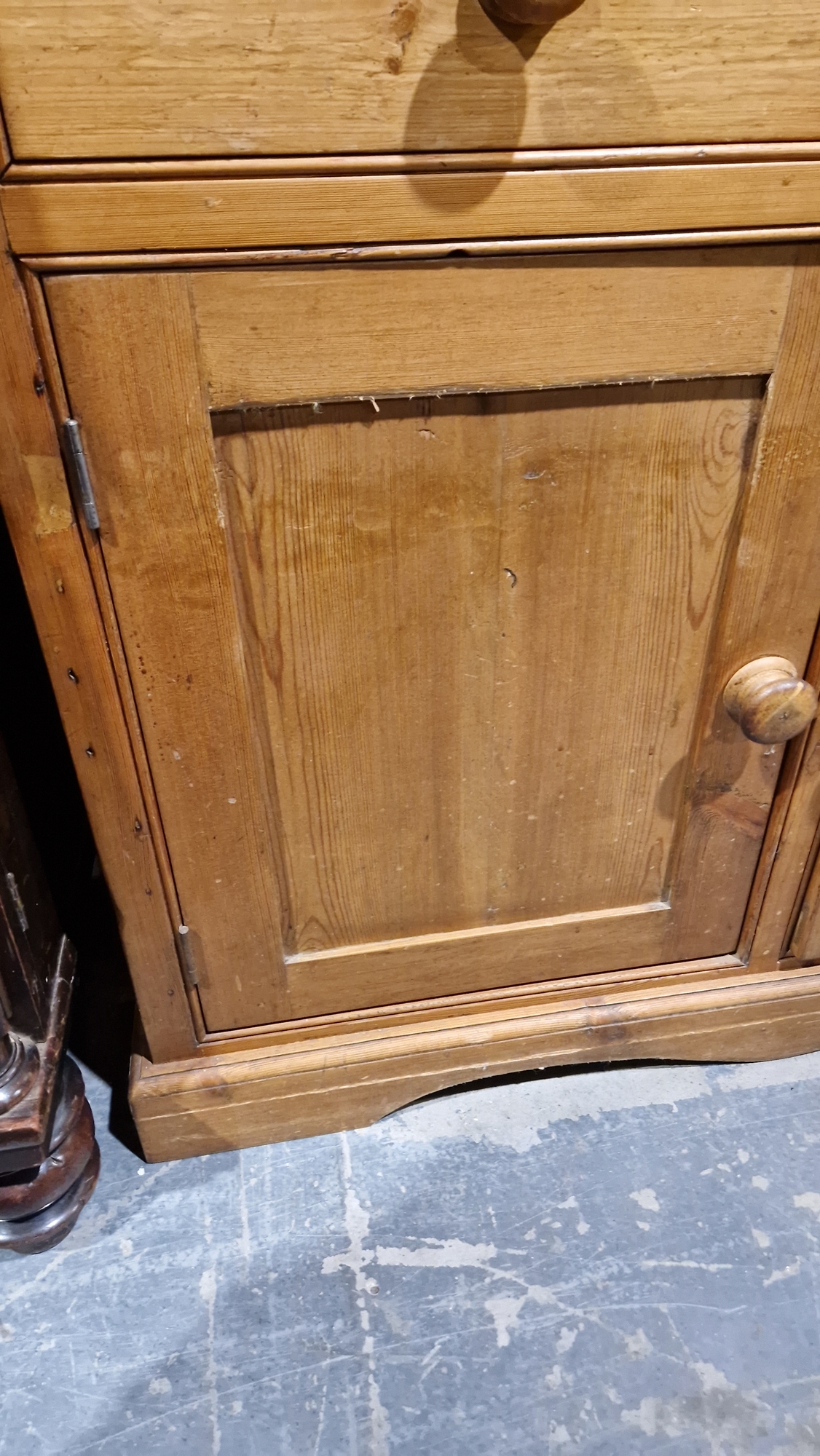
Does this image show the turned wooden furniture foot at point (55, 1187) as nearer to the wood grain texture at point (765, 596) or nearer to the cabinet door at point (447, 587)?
the cabinet door at point (447, 587)

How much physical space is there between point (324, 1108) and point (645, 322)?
0.80 metres

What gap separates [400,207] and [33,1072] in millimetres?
759

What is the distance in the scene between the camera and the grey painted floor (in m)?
0.79

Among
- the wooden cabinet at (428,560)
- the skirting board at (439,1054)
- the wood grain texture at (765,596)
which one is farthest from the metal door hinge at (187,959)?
the wood grain texture at (765,596)

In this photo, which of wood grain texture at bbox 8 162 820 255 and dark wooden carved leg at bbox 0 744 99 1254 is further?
dark wooden carved leg at bbox 0 744 99 1254

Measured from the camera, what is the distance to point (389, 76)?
0.57 m

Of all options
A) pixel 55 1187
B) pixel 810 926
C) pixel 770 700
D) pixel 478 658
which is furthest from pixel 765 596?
pixel 55 1187

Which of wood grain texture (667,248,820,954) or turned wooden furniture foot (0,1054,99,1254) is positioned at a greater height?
wood grain texture (667,248,820,954)

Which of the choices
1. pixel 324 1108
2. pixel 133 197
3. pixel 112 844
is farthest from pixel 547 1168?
pixel 133 197

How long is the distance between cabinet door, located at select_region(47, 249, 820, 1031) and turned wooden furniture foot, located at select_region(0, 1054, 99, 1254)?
0.53ft

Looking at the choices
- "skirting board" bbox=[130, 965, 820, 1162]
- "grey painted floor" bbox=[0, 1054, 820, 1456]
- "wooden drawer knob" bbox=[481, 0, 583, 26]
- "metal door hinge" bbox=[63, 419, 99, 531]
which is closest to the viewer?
"wooden drawer knob" bbox=[481, 0, 583, 26]

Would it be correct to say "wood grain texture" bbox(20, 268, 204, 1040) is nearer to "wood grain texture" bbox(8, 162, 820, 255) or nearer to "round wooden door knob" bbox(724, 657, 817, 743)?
"wood grain texture" bbox(8, 162, 820, 255)

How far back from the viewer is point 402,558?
737 mm

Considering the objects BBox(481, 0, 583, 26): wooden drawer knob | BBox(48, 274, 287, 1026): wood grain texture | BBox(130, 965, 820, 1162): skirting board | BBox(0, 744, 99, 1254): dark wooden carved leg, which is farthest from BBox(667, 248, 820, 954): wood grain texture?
BBox(0, 744, 99, 1254): dark wooden carved leg
